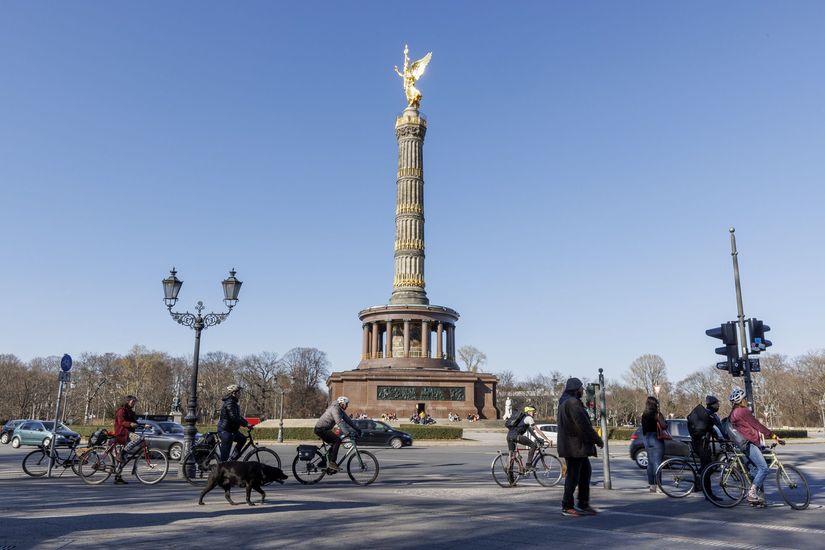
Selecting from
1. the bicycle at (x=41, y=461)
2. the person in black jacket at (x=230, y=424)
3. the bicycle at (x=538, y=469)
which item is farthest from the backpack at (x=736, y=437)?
the bicycle at (x=41, y=461)

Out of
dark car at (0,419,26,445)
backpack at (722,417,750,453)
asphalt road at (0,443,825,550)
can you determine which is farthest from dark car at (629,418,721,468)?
dark car at (0,419,26,445)

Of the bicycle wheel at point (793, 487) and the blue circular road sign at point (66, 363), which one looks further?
the blue circular road sign at point (66, 363)

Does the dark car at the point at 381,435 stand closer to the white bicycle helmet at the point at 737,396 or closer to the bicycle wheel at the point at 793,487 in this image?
the white bicycle helmet at the point at 737,396

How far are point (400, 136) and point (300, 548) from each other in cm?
5706

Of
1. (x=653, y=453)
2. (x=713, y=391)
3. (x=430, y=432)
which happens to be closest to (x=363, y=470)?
(x=653, y=453)

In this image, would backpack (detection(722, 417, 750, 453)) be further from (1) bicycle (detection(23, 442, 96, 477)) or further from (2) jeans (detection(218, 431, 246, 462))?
(1) bicycle (detection(23, 442, 96, 477))

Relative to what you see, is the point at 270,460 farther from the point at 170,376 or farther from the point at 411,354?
the point at 170,376

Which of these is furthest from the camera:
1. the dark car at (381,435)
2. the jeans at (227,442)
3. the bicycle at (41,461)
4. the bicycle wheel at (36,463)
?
the dark car at (381,435)

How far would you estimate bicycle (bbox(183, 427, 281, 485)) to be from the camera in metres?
12.6

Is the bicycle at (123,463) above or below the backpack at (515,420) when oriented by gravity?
below

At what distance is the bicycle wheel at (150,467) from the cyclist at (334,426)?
10.8ft

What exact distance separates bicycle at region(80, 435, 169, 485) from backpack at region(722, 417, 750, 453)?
34.3 ft

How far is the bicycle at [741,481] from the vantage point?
995cm

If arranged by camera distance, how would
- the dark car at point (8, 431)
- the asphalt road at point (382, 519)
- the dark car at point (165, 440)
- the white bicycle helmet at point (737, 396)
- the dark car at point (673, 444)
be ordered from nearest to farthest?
the asphalt road at point (382, 519) < the white bicycle helmet at point (737, 396) < the dark car at point (673, 444) < the dark car at point (165, 440) < the dark car at point (8, 431)
